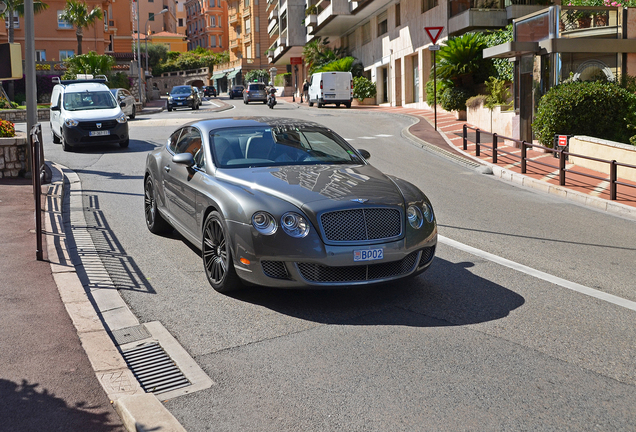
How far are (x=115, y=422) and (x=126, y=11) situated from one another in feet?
272

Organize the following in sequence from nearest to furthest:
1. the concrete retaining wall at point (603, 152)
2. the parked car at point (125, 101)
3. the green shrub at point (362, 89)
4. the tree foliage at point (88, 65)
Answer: the concrete retaining wall at point (603, 152), the parked car at point (125, 101), the green shrub at point (362, 89), the tree foliage at point (88, 65)

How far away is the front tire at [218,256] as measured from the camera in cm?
617

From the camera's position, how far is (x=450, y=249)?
8.20 meters

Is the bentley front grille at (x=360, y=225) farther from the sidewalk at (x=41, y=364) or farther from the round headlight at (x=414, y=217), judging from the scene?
the sidewalk at (x=41, y=364)

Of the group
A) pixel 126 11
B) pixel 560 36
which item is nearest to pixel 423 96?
pixel 560 36

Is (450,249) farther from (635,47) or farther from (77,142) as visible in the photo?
(77,142)

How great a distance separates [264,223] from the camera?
580 centimetres

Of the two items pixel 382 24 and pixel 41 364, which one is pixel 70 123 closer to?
pixel 41 364

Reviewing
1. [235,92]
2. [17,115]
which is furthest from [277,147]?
[235,92]

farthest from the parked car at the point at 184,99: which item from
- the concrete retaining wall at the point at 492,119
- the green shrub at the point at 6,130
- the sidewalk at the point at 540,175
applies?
the green shrub at the point at 6,130

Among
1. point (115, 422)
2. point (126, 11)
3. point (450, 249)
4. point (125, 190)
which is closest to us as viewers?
point (115, 422)

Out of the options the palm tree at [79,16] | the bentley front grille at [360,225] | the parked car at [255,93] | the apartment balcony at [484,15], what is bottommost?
the bentley front grille at [360,225]

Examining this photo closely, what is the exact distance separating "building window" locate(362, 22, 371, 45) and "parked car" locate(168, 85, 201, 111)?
1397 cm

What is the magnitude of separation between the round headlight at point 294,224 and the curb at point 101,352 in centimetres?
160
